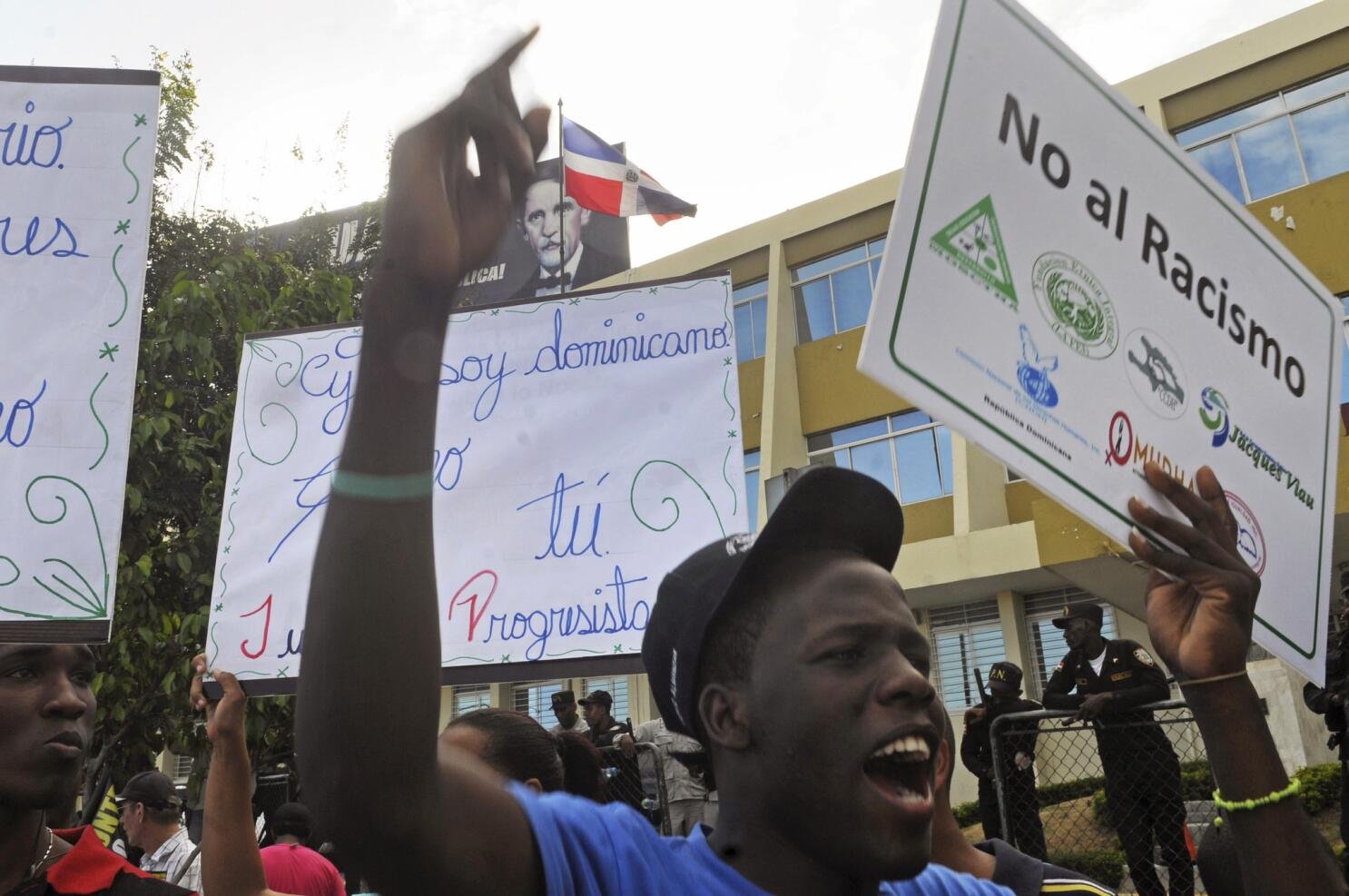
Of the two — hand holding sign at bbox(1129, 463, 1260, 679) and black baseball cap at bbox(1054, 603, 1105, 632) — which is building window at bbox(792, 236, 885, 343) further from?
hand holding sign at bbox(1129, 463, 1260, 679)

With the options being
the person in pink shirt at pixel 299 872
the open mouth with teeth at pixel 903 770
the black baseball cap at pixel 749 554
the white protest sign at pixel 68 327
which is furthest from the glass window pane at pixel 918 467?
the open mouth with teeth at pixel 903 770

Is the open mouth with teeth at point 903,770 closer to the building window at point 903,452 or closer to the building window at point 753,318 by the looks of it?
the building window at point 903,452

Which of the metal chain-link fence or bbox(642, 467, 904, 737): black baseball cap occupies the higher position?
bbox(642, 467, 904, 737): black baseball cap

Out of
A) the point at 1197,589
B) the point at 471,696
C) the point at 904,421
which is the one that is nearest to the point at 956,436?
the point at 904,421

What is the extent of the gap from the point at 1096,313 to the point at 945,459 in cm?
1681

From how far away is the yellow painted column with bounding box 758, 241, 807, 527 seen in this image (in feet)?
63.2

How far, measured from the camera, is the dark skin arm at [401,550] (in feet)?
3.43

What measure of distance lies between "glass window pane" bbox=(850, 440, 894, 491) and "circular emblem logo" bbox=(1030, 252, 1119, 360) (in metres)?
17.0

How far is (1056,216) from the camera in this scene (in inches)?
75.0

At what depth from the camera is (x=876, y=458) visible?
1912 centimetres

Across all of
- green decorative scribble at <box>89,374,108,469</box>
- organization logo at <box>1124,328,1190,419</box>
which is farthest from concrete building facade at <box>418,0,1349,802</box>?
green decorative scribble at <box>89,374,108,469</box>

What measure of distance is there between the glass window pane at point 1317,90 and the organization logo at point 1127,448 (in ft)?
54.0

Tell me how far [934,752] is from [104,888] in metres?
1.64

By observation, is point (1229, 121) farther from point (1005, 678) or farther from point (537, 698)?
point (537, 698)
